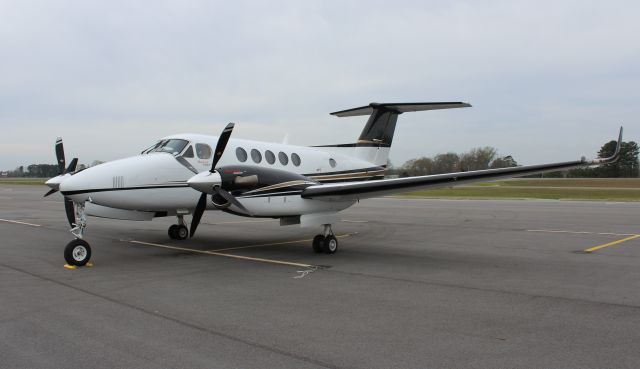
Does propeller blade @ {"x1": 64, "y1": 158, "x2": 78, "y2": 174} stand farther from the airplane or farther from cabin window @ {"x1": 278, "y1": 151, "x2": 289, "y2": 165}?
cabin window @ {"x1": 278, "y1": 151, "x2": 289, "y2": 165}

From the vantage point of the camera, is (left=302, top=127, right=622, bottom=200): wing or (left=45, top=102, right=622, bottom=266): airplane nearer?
(left=45, top=102, right=622, bottom=266): airplane

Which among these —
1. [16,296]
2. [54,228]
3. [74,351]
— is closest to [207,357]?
[74,351]

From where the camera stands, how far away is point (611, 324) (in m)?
5.24

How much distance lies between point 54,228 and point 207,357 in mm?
14871

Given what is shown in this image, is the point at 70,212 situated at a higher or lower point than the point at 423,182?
lower

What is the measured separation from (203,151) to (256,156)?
156 cm

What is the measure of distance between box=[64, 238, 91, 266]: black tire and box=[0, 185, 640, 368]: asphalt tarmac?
39cm

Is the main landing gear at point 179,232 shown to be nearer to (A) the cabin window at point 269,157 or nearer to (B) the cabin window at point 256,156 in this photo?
(B) the cabin window at point 256,156

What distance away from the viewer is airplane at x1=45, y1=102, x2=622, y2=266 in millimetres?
9375

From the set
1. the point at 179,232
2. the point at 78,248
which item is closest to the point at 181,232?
the point at 179,232

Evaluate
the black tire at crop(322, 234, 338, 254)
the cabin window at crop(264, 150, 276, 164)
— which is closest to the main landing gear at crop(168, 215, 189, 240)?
the cabin window at crop(264, 150, 276, 164)

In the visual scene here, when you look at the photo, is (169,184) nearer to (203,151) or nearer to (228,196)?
(203,151)

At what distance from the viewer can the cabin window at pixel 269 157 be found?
12.6m

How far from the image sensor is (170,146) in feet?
36.4
